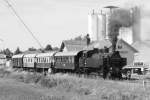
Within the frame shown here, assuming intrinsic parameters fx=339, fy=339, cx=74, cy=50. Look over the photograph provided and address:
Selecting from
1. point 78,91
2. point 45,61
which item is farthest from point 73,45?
point 78,91

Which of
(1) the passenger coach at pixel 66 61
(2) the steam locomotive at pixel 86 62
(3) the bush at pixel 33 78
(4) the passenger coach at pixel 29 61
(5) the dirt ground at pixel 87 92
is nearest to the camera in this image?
(5) the dirt ground at pixel 87 92

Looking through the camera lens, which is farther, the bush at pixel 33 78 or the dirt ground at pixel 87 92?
the bush at pixel 33 78

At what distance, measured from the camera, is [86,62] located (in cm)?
3256

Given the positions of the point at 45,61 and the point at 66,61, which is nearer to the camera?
the point at 66,61

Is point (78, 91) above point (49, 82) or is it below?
below

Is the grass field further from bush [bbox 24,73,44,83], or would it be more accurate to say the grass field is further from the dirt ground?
bush [bbox 24,73,44,83]

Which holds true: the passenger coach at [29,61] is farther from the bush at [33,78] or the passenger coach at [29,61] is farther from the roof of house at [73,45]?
the roof of house at [73,45]

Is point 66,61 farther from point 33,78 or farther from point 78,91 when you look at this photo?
point 78,91

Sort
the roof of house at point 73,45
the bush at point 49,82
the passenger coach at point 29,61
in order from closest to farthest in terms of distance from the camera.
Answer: the bush at point 49,82
the passenger coach at point 29,61
the roof of house at point 73,45

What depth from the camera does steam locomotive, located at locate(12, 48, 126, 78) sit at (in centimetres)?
3055

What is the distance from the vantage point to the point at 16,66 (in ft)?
188

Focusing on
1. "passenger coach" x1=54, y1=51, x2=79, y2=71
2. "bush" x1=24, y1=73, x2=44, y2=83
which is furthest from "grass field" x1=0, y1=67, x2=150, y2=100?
"passenger coach" x1=54, y1=51, x2=79, y2=71

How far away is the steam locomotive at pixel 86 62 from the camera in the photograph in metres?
30.5

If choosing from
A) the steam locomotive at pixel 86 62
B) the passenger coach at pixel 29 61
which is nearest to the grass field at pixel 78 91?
the steam locomotive at pixel 86 62
